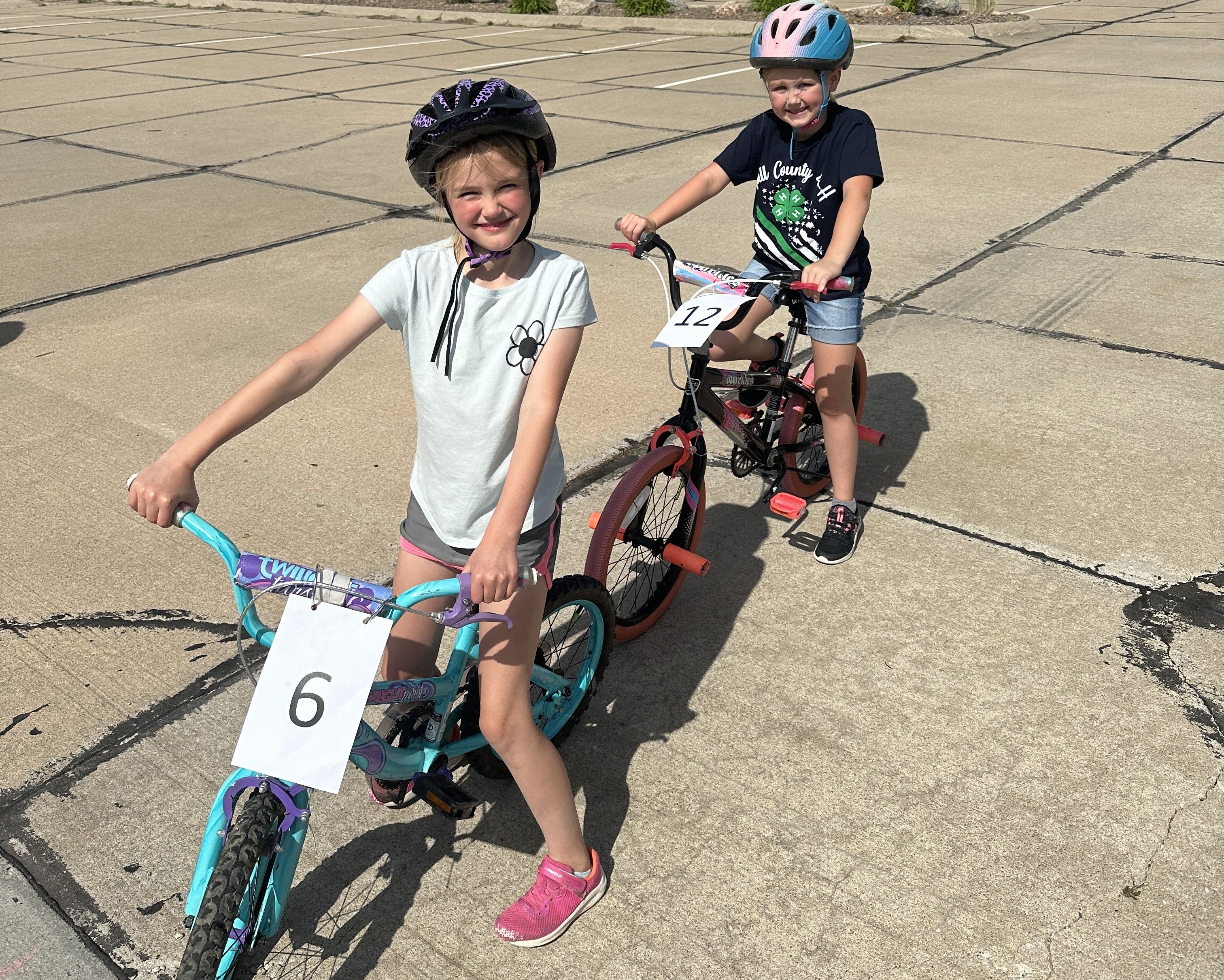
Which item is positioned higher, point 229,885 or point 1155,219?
point 1155,219

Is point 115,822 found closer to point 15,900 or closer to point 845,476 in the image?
point 15,900

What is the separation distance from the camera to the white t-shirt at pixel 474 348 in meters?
2.11

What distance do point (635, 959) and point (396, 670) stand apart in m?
0.82

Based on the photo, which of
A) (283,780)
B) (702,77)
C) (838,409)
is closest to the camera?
(283,780)

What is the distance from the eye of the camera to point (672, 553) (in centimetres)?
331

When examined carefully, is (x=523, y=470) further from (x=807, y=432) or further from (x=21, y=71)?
(x=21, y=71)

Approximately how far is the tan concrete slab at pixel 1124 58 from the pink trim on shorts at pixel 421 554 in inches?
487

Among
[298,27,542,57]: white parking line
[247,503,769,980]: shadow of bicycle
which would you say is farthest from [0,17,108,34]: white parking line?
[247,503,769,980]: shadow of bicycle

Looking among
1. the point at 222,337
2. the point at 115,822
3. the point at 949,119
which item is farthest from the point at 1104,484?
the point at 949,119

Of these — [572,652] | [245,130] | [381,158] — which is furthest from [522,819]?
[245,130]

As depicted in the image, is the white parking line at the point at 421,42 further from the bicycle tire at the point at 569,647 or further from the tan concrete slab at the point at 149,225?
the bicycle tire at the point at 569,647

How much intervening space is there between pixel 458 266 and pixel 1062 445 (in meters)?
3.12

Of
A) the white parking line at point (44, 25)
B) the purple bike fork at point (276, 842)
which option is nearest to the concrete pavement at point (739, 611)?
the purple bike fork at point (276, 842)

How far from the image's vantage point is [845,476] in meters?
3.82
